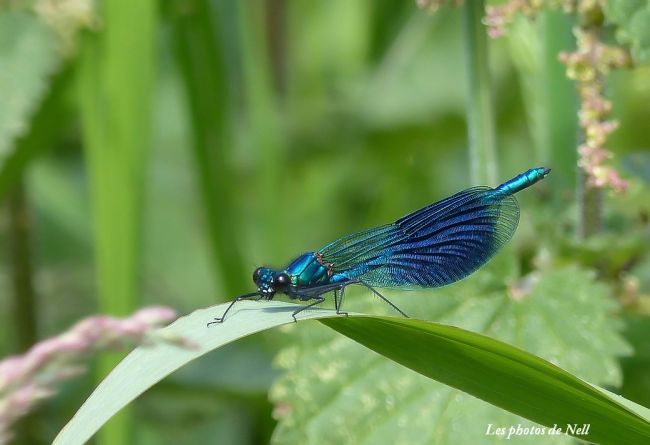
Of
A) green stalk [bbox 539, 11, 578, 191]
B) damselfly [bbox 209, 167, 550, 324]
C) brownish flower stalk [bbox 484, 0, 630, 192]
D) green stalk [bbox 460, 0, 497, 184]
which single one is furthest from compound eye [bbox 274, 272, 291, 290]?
green stalk [bbox 539, 11, 578, 191]

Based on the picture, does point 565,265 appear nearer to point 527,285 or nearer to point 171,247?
point 527,285

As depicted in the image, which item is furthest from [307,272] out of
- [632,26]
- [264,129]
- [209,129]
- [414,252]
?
[264,129]

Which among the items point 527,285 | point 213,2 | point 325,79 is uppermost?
point 325,79

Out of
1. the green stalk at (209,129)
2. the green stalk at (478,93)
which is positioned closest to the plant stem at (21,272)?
the green stalk at (209,129)

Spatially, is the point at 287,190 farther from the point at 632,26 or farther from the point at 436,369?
the point at 436,369

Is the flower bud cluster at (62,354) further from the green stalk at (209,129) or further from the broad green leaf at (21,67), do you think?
the green stalk at (209,129)

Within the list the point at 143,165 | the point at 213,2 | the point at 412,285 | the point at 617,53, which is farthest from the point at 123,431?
the point at 213,2
